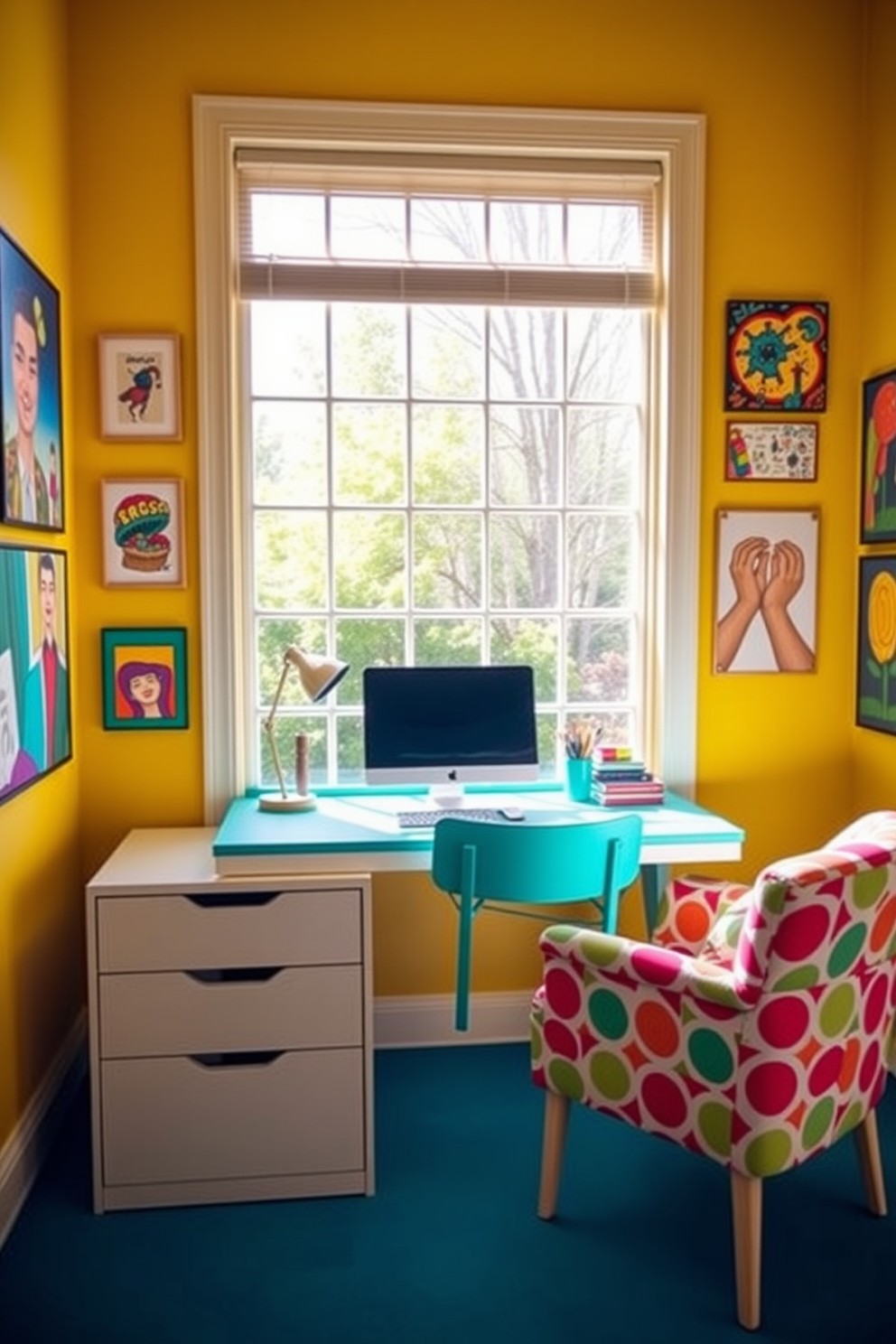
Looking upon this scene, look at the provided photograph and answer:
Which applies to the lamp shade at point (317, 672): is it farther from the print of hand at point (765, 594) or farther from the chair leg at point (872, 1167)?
the chair leg at point (872, 1167)

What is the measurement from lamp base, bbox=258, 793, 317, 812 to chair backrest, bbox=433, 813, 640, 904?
0.52 m

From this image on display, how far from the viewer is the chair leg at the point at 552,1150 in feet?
7.12

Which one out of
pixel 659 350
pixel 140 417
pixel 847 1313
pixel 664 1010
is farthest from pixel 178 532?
pixel 847 1313

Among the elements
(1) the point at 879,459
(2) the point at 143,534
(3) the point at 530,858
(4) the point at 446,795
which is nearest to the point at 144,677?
(2) the point at 143,534

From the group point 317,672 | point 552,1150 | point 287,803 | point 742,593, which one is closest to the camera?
point 552,1150

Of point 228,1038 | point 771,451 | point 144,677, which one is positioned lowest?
point 228,1038

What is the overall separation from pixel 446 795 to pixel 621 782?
1.52 feet

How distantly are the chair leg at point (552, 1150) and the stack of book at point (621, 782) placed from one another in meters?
0.85

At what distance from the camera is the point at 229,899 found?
7.56ft

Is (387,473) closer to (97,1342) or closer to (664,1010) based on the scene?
(664,1010)

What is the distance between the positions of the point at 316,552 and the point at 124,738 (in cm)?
73

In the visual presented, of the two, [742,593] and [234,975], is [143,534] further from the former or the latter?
[742,593]

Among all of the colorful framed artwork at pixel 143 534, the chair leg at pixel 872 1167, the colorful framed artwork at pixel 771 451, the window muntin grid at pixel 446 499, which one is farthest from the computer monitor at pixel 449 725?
the chair leg at pixel 872 1167

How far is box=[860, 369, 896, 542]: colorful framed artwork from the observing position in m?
2.82
